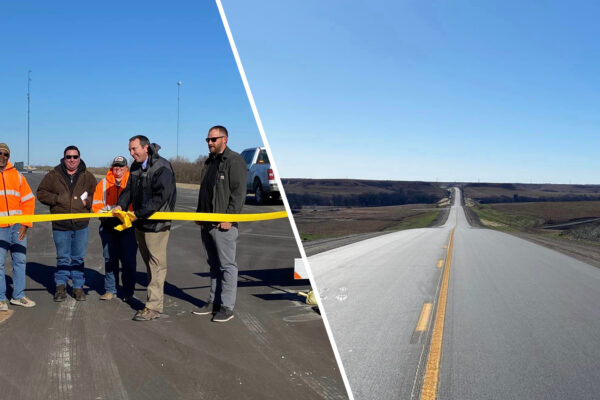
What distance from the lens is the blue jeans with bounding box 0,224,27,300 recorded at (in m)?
5.19

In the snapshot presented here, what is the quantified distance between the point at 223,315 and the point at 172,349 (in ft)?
2.71

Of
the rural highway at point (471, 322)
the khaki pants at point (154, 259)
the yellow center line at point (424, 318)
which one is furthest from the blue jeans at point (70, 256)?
the yellow center line at point (424, 318)

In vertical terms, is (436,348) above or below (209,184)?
below

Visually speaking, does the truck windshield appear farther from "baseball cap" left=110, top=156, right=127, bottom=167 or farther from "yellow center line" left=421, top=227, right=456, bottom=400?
"yellow center line" left=421, top=227, right=456, bottom=400

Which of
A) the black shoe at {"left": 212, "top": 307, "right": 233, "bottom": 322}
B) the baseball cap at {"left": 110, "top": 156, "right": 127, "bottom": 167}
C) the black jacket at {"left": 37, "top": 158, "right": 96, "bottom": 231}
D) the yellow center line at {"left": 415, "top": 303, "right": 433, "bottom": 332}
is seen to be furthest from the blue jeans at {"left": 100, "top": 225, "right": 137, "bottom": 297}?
the yellow center line at {"left": 415, "top": 303, "right": 433, "bottom": 332}

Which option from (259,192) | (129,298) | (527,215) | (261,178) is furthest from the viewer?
(259,192)

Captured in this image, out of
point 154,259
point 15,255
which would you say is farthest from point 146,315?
point 15,255

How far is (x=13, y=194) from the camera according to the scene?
5180 mm

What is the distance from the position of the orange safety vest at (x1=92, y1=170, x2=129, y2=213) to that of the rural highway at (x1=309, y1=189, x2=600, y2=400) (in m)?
2.66

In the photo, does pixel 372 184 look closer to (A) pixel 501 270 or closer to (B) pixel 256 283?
(A) pixel 501 270

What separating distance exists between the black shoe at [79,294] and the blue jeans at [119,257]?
22cm

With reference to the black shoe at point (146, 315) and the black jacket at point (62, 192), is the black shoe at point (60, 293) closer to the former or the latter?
the black jacket at point (62, 192)

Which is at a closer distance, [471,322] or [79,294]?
[471,322]

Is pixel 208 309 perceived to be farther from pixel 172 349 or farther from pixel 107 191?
pixel 107 191
